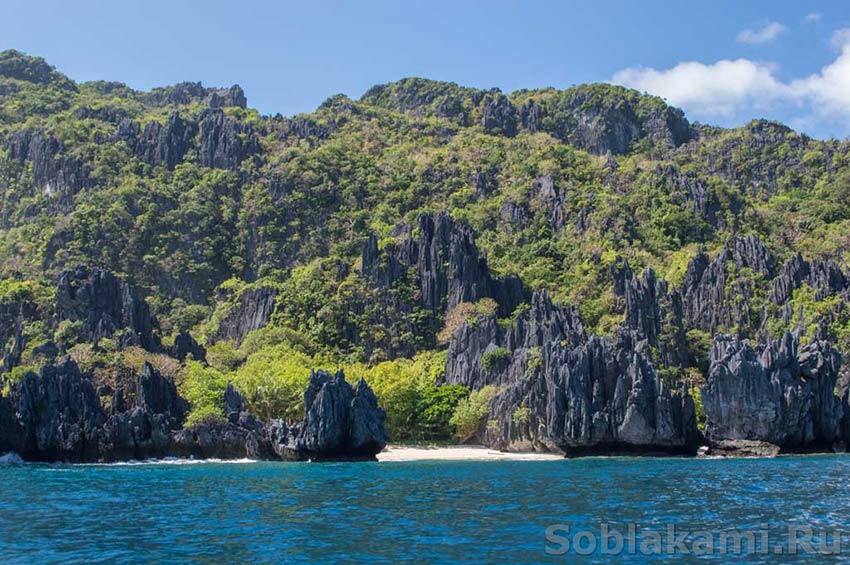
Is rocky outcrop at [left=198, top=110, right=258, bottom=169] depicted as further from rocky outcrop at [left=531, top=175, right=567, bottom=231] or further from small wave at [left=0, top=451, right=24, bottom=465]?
small wave at [left=0, top=451, right=24, bottom=465]

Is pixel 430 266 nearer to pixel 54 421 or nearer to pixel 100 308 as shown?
pixel 100 308

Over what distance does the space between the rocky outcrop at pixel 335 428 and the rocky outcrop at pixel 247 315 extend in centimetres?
4849

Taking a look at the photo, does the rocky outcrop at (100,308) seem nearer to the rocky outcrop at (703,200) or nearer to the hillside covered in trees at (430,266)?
the hillside covered in trees at (430,266)

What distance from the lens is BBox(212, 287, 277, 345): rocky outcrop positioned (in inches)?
4934

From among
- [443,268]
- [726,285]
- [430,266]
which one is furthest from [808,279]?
[430,266]

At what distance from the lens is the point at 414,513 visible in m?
38.1

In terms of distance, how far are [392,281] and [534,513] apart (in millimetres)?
91112

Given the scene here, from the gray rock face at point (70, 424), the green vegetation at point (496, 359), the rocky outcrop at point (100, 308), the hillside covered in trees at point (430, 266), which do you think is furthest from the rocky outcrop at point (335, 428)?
the rocky outcrop at point (100, 308)

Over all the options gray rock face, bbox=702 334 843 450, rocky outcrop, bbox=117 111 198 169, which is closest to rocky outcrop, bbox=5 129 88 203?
rocky outcrop, bbox=117 111 198 169

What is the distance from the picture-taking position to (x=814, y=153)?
16862cm

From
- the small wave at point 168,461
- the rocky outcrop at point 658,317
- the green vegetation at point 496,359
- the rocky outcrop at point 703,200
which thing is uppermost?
the rocky outcrop at point 703,200

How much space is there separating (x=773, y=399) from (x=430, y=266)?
5878cm

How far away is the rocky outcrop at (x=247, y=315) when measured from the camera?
12531cm

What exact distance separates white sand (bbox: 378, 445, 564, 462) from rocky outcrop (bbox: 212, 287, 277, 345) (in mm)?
41469
